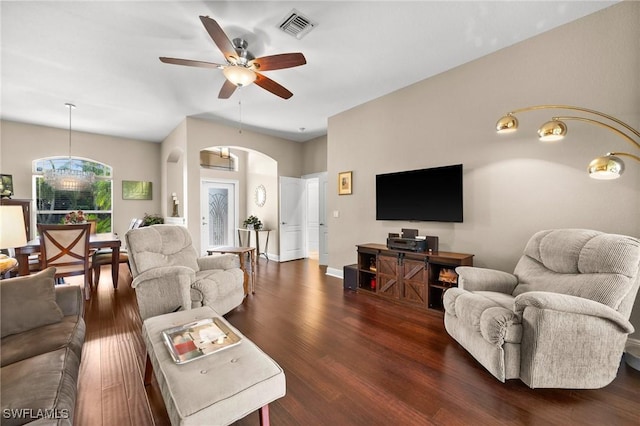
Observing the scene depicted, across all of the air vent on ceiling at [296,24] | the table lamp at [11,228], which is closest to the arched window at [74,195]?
the table lamp at [11,228]

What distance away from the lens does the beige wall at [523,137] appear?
7.55 feet

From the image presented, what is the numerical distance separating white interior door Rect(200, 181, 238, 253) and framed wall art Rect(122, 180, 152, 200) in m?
1.40

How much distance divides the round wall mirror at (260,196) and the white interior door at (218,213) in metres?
0.61

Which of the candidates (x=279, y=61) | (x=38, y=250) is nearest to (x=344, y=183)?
(x=279, y=61)

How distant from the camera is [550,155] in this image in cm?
264

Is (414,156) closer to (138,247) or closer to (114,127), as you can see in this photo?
(138,247)

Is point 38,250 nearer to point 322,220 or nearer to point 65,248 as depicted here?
point 65,248

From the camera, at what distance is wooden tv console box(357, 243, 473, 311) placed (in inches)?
119

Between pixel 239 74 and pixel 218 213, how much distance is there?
5.05 meters

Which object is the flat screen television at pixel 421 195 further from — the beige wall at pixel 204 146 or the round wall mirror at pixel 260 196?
the round wall mirror at pixel 260 196

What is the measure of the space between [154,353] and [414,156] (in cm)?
352
